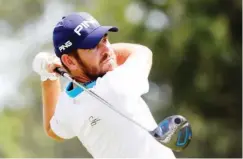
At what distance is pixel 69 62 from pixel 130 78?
0.60 ft

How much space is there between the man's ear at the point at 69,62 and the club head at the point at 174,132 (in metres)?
0.30

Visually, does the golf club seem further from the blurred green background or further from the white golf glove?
the blurred green background

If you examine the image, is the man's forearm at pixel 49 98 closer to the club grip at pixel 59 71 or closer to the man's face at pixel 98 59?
the club grip at pixel 59 71

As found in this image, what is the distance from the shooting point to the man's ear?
1.92 meters

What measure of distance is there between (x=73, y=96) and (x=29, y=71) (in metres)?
5.11

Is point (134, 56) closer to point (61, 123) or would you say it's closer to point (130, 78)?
point (130, 78)

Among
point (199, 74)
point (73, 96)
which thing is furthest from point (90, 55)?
point (199, 74)

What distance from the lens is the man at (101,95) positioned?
188cm

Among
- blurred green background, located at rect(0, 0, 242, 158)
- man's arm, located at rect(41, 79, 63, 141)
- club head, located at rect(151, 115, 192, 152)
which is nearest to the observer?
club head, located at rect(151, 115, 192, 152)

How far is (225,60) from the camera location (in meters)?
6.67

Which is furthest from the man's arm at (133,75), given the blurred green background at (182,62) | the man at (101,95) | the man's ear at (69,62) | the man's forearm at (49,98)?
the blurred green background at (182,62)

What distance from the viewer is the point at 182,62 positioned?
6.80 meters

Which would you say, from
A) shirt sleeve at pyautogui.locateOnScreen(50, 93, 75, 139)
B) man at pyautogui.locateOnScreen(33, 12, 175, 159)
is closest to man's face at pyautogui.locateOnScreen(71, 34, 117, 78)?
man at pyautogui.locateOnScreen(33, 12, 175, 159)

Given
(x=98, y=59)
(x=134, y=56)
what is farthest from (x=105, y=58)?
(x=134, y=56)
